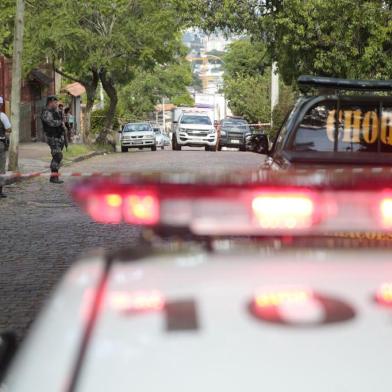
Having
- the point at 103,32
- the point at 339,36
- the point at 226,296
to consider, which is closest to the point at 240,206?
the point at 226,296

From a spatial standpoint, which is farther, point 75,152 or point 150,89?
point 150,89

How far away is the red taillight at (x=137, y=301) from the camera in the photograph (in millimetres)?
1657

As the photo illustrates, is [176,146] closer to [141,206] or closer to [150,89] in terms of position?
[141,206]

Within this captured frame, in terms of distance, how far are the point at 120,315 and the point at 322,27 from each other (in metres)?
22.8

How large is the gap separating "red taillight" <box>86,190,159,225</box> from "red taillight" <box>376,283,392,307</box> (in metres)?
0.57

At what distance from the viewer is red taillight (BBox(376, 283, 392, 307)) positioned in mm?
1738

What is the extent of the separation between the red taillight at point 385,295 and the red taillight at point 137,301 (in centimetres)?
51

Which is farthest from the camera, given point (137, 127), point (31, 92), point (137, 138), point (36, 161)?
point (31, 92)

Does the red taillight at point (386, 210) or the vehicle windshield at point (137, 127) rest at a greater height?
the red taillight at point (386, 210)

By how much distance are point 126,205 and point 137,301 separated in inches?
10.9

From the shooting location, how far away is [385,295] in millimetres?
1753

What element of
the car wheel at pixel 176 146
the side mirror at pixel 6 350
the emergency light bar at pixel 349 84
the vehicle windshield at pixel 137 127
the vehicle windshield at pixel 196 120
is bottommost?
the car wheel at pixel 176 146

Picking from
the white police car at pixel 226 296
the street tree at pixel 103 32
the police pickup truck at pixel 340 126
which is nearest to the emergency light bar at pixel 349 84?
the police pickup truck at pixel 340 126

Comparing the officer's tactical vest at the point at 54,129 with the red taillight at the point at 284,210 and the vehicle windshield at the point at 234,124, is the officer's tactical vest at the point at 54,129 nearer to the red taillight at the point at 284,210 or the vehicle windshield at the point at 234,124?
the red taillight at the point at 284,210
